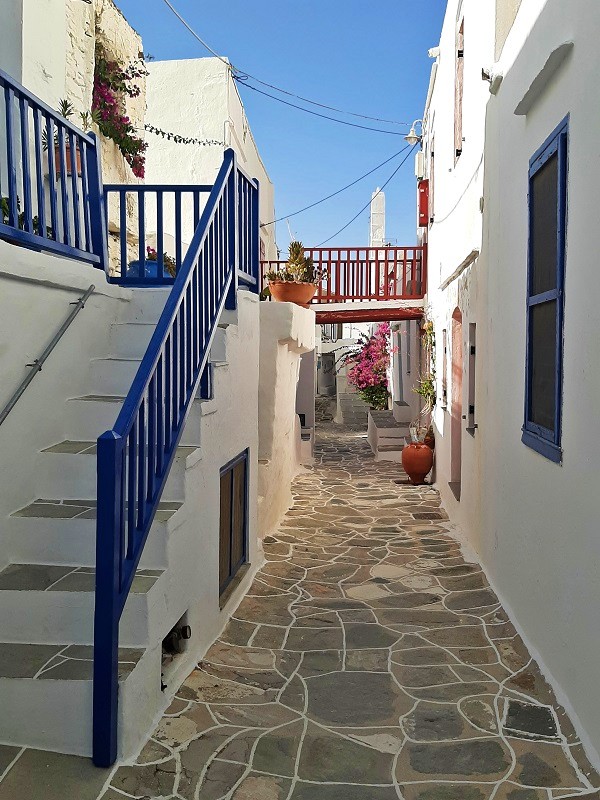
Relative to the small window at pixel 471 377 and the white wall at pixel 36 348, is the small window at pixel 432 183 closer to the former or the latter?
the small window at pixel 471 377

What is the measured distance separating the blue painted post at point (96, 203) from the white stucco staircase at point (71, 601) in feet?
3.86

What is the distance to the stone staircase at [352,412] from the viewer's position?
780 inches

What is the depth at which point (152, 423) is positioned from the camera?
128 inches

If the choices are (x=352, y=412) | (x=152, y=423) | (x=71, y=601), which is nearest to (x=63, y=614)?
(x=71, y=601)

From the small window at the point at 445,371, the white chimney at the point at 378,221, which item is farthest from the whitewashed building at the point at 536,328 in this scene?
Answer: the white chimney at the point at 378,221

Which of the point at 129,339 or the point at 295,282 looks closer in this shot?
the point at 129,339

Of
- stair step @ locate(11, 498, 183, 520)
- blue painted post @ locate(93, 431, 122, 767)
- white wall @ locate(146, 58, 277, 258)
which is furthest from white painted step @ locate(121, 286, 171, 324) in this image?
white wall @ locate(146, 58, 277, 258)

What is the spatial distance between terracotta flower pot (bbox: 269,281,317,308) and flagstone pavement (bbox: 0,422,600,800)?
3.54 metres

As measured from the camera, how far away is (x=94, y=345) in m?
4.74

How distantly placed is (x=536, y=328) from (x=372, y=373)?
13864 millimetres

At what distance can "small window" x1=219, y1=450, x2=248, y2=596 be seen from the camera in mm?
5016

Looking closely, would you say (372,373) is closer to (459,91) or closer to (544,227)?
(459,91)

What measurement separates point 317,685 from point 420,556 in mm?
2780

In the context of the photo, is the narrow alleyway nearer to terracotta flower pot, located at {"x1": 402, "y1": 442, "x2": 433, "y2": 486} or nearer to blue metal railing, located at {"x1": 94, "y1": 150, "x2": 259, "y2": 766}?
blue metal railing, located at {"x1": 94, "y1": 150, "x2": 259, "y2": 766}
